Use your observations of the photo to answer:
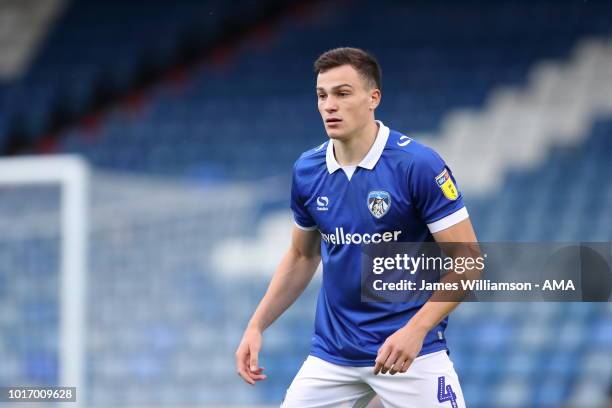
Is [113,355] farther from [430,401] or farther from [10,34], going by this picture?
[430,401]

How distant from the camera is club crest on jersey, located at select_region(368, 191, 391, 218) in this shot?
11.0ft

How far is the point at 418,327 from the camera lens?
3.12 meters

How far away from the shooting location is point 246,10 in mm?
11680

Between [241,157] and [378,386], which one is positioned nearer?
[378,386]

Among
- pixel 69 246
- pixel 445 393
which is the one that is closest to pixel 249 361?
pixel 445 393

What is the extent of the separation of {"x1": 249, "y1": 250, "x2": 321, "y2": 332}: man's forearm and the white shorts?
23 cm

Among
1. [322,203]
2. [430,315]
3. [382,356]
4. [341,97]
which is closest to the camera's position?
[382,356]

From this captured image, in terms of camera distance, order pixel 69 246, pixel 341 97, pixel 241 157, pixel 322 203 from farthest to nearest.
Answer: pixel 241 157 → pixel 69 246 → pixel 322 203 → pixel 341 97

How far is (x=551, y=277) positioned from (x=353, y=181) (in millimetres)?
908

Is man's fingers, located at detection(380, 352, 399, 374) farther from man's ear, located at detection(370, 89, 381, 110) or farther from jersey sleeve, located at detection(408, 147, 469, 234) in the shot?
man's ear, located at detection(370, 89, 381, 110)

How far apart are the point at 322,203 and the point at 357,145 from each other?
24 centimetres

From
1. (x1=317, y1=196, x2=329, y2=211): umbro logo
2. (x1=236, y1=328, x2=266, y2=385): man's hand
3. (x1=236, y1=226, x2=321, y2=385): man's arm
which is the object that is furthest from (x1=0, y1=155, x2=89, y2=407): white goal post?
(x1=317, y1=196, x2=329, y2=211): umbro logo

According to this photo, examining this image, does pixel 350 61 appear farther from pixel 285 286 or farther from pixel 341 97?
pixel 285 286

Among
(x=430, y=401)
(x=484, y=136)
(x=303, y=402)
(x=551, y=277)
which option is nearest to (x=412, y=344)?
(x=430, y=401)
